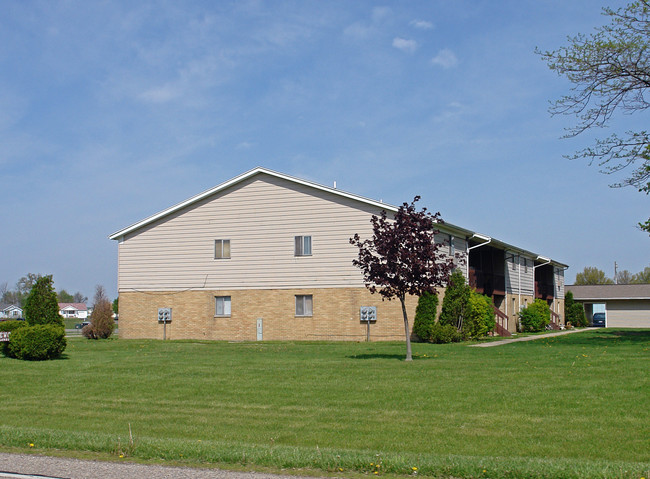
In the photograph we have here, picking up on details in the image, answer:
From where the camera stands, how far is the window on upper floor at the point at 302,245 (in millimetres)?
31531

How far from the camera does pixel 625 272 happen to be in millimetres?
124250

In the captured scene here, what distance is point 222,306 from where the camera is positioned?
109 feet

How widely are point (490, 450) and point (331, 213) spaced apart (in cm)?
2253

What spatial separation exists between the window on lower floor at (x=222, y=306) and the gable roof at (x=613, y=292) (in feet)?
119

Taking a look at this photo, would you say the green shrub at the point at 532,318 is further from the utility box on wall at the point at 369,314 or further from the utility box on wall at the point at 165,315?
the utility box on wall at the point at 165,315

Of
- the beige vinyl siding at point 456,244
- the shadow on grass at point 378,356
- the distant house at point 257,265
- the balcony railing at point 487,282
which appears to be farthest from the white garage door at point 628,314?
the shadow on grass at point 378,356

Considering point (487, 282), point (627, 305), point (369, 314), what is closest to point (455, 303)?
point (369, 314)

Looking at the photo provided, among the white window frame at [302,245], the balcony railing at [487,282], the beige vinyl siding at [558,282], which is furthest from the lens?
the beige vinyl siding at [558,282]

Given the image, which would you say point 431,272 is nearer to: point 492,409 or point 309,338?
point 492,409

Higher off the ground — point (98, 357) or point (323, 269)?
point (323, 269)

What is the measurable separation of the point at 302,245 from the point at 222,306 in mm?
5081

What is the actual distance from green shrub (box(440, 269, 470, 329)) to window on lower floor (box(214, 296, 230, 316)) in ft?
33.3

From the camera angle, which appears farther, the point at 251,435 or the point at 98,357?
the point at 98,357

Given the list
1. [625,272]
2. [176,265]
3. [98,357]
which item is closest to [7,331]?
[98,357]
